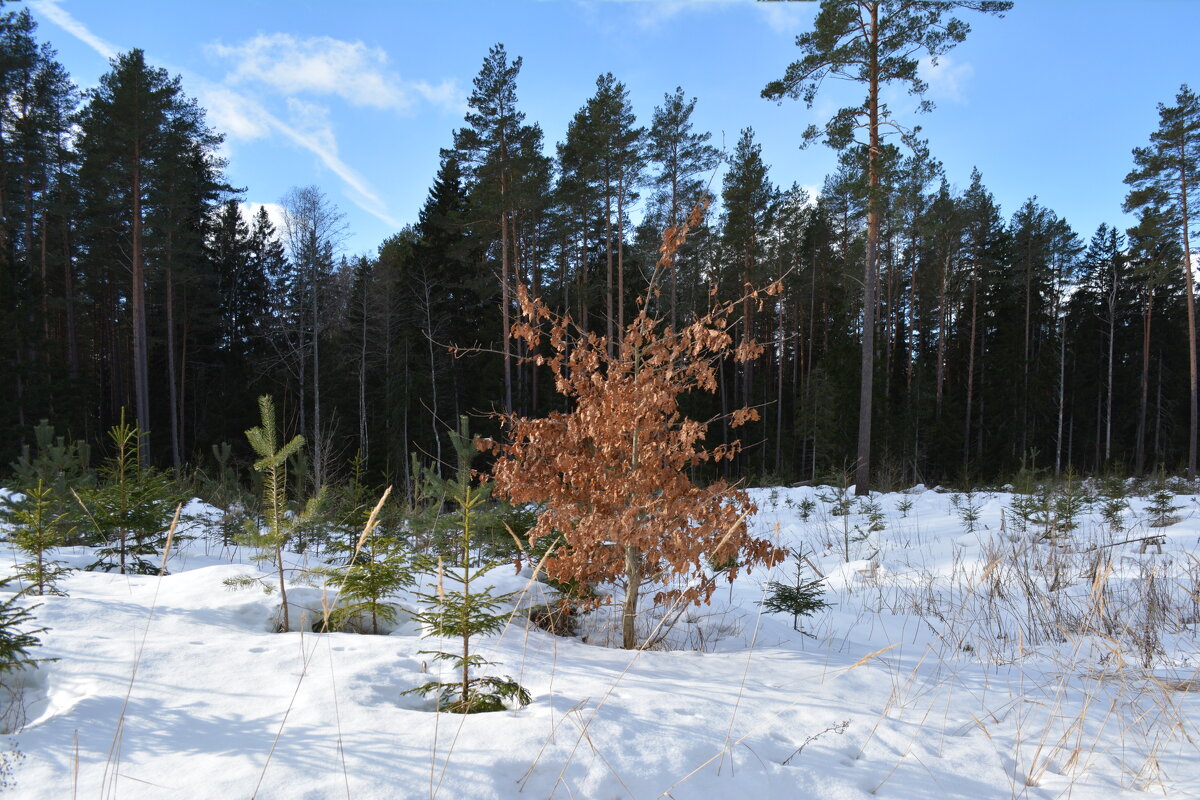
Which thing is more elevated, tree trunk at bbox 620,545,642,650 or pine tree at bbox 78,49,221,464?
pine tree at bbox 78,49,221,464

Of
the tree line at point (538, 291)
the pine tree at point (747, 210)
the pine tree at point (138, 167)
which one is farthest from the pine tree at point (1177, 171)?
the pine tree at point (138, 167)

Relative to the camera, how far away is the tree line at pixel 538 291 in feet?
57.3

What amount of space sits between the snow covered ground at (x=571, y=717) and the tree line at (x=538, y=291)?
10550 mm

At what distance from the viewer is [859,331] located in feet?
97.3

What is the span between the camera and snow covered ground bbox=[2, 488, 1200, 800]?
5.79ft

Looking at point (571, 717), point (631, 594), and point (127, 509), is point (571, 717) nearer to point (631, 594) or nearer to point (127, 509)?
point (631, 594)

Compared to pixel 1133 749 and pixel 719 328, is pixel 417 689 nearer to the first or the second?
pixel 719 328

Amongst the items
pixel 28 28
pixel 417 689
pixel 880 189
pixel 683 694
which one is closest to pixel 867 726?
pixel 683 694

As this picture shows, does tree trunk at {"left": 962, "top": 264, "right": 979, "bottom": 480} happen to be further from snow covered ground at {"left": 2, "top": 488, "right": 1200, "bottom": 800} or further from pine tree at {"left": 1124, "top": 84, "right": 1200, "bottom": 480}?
snow covered ground at {"left": 2, "top": 488, "right": 1200, "bottom": 800}

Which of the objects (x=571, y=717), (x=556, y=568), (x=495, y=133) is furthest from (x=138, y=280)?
(x=571, y=717)

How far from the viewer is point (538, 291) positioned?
1016 inches

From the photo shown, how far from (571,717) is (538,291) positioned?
24.6 meters

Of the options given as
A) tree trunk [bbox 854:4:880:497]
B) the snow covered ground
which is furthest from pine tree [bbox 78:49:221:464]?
tree trunk [bbox 854:4:880:497]

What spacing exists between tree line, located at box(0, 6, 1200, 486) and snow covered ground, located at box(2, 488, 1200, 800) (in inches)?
415
